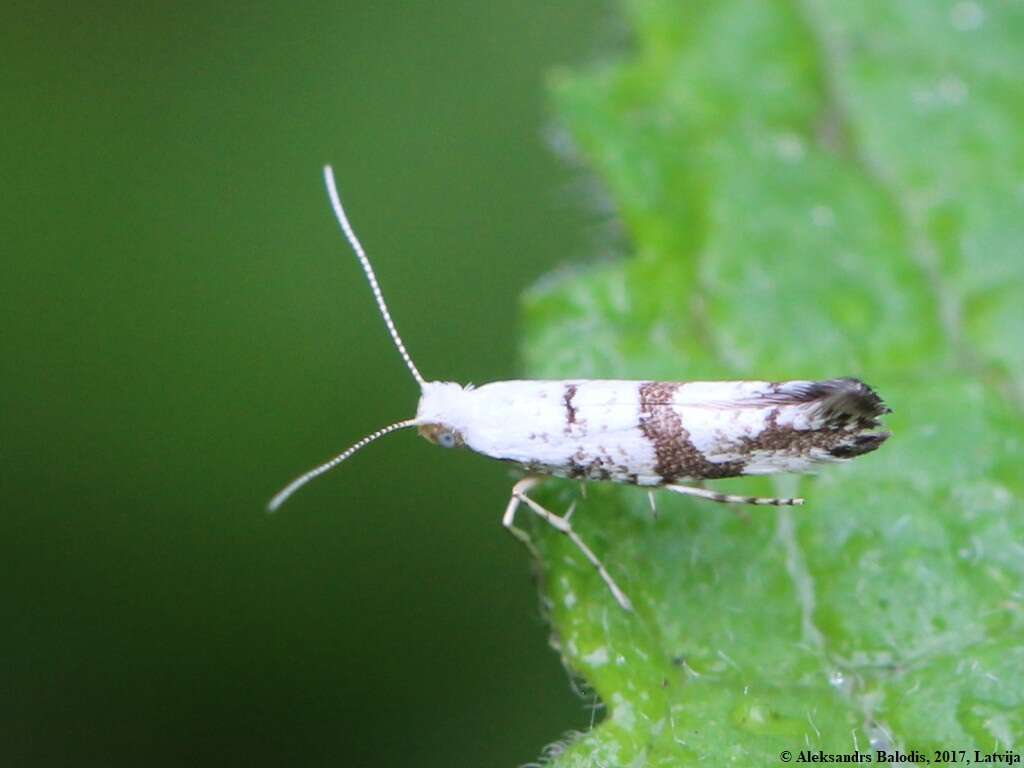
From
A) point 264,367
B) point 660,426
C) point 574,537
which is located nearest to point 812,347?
point 660,426

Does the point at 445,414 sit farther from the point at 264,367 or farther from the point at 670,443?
the point at 264,367

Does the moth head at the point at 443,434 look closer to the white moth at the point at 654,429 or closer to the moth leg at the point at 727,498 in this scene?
the white moth at the point at 654,429

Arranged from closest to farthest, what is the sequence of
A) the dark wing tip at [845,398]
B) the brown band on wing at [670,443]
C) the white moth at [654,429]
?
the dark wing tip at [845,398], the white moth at [654,429], the brown band on wing at [670,443]

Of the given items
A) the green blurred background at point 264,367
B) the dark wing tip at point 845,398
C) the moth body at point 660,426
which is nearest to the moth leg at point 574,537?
the moth body at point 660,426

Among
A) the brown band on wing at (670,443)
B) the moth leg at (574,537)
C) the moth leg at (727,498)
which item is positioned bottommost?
the moth leg at (574,537)

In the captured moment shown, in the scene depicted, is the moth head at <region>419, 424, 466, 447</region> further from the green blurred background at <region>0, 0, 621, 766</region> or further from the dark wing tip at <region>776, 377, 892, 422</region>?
the dark wing tip at <region>776, 377, 892, 422</region>

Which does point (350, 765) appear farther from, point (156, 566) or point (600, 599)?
point (600, 599)

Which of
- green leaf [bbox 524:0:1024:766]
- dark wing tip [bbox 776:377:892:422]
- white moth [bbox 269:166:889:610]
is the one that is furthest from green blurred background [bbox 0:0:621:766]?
dark wing tip [bbox 776:377:892:422]

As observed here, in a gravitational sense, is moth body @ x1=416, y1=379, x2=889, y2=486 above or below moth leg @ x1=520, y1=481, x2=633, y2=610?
above
